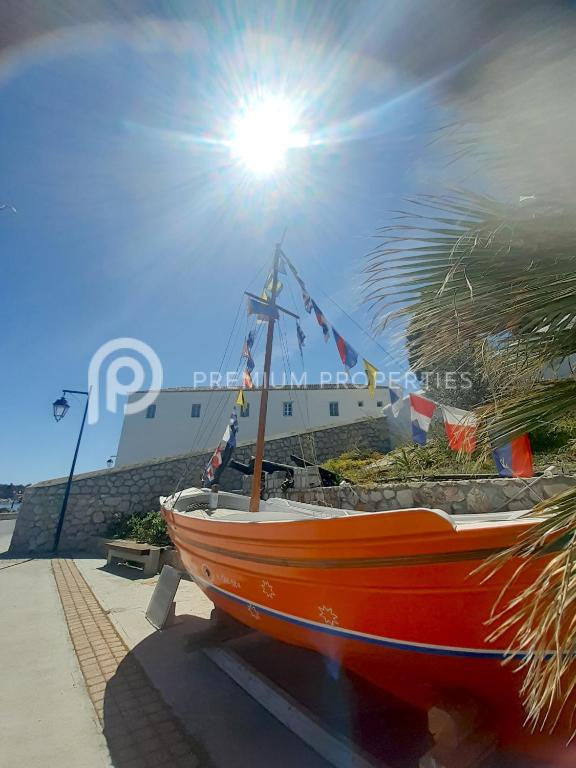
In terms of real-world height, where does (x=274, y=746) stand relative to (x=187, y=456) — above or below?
below

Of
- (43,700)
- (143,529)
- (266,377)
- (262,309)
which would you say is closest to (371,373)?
(266,377)

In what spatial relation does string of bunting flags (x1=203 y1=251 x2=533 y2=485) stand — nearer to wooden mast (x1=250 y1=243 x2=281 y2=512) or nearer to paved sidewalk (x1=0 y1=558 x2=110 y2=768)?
wooden mast (x1=250 y1=243 x2=281 y2=512)

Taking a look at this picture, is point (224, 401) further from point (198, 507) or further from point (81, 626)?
point (81, 626)

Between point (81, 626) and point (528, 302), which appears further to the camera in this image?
point (81, 626)

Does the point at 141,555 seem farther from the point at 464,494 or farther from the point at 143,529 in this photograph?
the point at 464,494

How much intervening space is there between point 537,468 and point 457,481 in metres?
1.52

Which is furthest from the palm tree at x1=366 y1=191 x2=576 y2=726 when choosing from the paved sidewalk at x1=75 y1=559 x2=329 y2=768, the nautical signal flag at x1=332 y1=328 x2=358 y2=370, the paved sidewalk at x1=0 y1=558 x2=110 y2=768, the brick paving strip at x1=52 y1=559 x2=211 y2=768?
the nautical signal flag at x1=332 y1=328 x2=358 y2=370

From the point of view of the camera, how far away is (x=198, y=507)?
5.52m

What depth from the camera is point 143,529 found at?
30.9ft

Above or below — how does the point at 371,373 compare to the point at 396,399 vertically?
above

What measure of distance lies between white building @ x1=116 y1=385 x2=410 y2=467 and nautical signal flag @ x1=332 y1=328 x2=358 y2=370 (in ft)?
53.0

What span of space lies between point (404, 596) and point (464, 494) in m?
4.41

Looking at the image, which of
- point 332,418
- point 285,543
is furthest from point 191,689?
point 332,418

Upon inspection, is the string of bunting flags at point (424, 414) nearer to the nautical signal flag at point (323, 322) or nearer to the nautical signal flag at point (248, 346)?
the nautical signal flag at point (323, 322)
